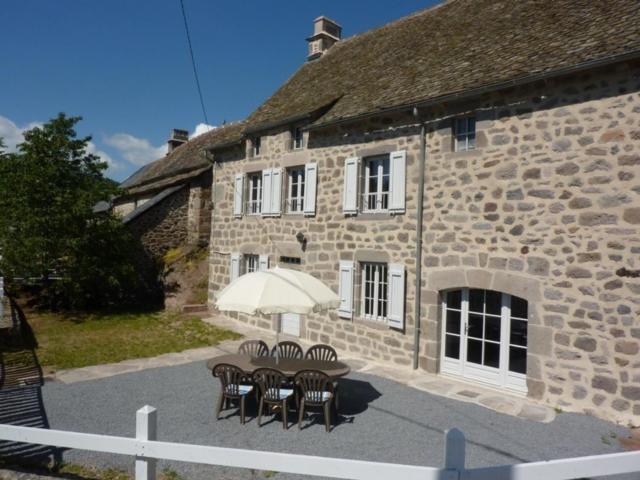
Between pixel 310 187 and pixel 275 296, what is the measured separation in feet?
17.1

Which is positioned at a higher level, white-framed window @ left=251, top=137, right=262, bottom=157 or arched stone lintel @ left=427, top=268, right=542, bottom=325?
white-framed window @ left=251, top=137, right=262, bottom=157

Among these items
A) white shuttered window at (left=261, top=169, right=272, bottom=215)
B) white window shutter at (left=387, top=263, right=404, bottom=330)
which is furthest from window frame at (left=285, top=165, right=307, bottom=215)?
white window shutter at (left=387, top=263, right=404, bottom=330)

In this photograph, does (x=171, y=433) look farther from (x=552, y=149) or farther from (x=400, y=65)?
(x=400, y=65)

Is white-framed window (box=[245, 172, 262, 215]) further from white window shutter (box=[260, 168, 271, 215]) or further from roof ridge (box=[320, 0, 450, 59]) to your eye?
roof ridge (box=[320, 0, 450, 59])

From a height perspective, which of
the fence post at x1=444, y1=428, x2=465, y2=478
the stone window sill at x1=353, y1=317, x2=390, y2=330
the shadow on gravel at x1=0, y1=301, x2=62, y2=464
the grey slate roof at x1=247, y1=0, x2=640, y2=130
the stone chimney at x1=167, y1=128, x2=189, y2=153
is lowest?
the shadow on gravel at x1=0, y1=301, x2=62, y2=464

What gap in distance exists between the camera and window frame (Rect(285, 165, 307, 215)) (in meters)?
11.2

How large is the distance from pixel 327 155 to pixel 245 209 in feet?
12.1

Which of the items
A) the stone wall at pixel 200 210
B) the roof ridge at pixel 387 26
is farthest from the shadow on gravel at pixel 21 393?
the roof ridge at pixel 387 26

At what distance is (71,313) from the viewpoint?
525 inches

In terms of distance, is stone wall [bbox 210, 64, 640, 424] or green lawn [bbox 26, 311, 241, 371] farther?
green lawn [bbox 26, 311, 241, 371]

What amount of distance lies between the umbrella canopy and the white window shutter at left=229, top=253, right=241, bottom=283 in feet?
22.7

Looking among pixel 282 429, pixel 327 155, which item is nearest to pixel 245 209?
pixel 327 155

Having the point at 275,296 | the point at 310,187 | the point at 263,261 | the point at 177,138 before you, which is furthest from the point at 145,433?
the point at 177,138

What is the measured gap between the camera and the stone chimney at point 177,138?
86.1ft
